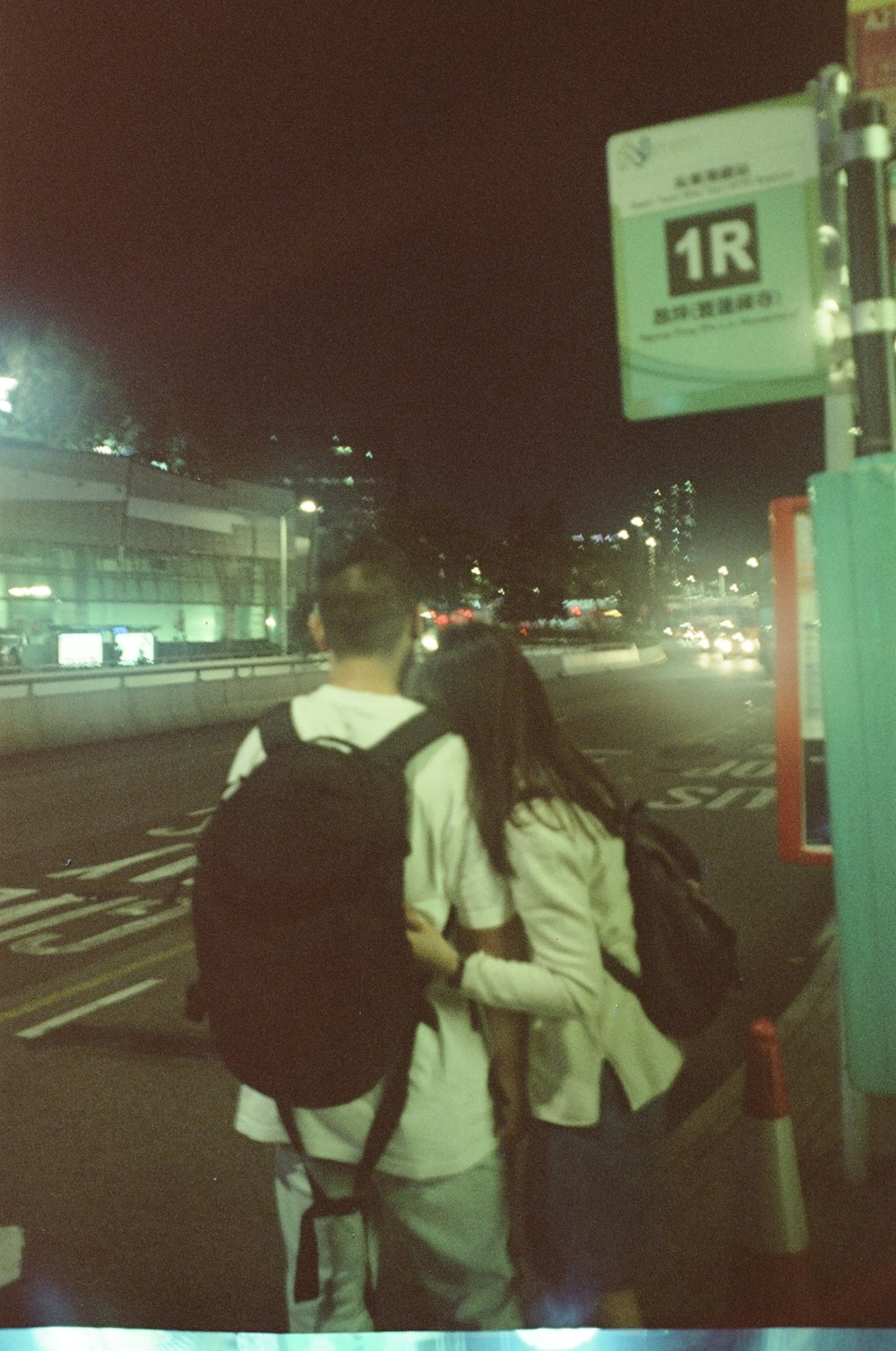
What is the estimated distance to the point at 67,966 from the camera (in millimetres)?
7191

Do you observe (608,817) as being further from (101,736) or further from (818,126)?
(101,736)

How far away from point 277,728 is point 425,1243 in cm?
102

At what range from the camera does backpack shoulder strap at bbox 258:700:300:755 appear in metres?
2.21

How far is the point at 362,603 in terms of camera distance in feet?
7.60

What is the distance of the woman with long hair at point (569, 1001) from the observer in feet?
7.62

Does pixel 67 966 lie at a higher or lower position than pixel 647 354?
lower

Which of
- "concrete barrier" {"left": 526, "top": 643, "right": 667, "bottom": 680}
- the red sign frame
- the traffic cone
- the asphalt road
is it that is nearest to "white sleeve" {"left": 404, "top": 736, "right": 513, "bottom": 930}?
the asphalt road

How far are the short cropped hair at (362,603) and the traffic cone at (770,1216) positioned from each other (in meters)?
1.47

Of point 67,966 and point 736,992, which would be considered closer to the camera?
point 736,992

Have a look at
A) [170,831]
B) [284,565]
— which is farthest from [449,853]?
[284,565]

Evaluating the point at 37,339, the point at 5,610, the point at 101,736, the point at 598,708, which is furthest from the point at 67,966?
the point at 37,339

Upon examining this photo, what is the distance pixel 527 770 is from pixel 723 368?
67.4 inches

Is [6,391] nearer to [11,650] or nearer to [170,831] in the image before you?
[11,650]

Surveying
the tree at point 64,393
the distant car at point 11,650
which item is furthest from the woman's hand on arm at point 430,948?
the tree at point 64,393
